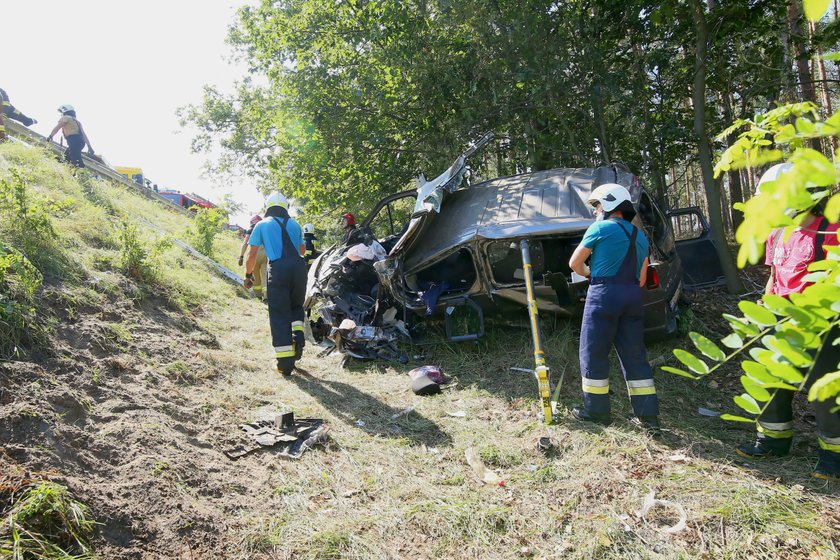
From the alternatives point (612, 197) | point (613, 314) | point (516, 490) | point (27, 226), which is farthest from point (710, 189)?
point (27, 226)

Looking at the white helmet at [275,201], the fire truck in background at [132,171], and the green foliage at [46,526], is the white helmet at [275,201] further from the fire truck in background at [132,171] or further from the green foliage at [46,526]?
the fire truck in background at [132,171]

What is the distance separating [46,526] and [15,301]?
2.10 metres

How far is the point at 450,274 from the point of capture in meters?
6.37

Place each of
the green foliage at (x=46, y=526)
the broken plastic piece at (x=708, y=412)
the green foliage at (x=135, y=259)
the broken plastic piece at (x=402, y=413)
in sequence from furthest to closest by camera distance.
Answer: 1. the green foliage at (x=135, y=259)
2. the broken plastic piece at (x=402, y=413)
3. the broken plastic piece at (x=708, y=412)
4. the green foliage at (x=46, y=526)

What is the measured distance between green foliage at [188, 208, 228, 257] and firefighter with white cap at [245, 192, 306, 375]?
5.17 m

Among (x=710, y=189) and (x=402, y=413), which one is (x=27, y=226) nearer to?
(x=402, y=413)

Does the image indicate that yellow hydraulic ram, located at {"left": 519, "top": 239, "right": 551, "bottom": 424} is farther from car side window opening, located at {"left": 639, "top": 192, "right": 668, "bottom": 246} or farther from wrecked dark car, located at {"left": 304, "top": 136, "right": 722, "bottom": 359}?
car side window opening, located at {"left": 639, "top": 192, "right": 668, "bottom": 246}

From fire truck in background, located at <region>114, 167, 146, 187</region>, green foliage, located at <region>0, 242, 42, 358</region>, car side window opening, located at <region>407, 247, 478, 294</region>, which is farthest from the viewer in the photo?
fire truck in background, located at <region>114, 167, 146, 187</region>

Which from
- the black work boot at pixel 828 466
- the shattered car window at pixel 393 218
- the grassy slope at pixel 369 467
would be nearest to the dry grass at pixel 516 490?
the grassy slope at pixel 369 467

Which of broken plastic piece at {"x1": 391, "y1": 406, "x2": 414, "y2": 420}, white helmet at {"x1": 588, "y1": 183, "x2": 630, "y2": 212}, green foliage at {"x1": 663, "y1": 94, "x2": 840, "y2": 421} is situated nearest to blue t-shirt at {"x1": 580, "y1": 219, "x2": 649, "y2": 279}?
white helmet at {"x1": 588, "y1": 183, "x2": 630, "y2": 212}

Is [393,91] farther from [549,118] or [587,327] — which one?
[587,327]

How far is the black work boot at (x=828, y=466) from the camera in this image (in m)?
3.21

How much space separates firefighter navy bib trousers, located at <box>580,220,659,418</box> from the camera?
156 inches

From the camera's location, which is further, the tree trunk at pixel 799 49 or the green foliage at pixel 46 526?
the tree trunk at pixel 799 49
